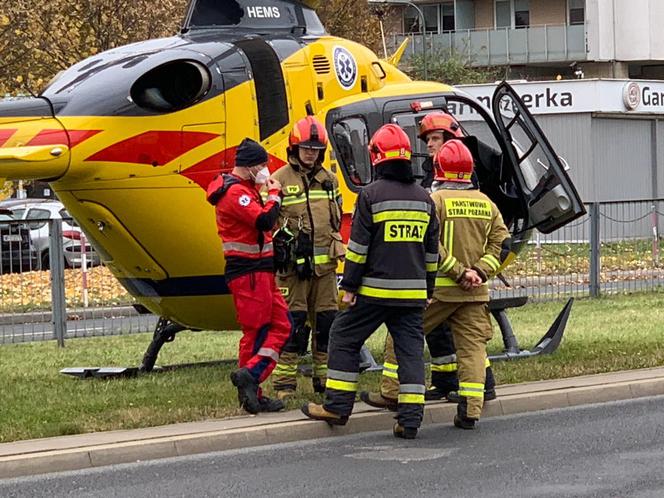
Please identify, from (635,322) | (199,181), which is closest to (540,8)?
(635,322)

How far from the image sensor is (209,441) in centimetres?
919

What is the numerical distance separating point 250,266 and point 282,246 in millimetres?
594

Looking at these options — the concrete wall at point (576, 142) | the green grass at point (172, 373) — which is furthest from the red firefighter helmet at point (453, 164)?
the concrete wall at point (576, 142)

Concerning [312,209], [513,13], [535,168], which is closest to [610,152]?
[513,13]

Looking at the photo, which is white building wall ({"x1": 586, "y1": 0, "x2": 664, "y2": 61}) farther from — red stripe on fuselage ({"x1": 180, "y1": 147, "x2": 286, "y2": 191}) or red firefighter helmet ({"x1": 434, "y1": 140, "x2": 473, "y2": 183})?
red firefighter helmet ({"x1": 434, "y1": 140, "x2": 473, "y2": 183})

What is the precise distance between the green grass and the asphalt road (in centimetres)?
99

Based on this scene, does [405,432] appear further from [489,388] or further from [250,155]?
[250,155]

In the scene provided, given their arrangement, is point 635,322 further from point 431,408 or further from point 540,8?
point 540,8

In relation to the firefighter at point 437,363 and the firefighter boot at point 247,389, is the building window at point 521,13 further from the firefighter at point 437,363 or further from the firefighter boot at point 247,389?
the firefighter boot at point 247,389

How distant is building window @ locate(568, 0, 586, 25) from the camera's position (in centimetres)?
5350

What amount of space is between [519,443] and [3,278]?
829cm

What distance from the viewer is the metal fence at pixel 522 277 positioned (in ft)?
53.0

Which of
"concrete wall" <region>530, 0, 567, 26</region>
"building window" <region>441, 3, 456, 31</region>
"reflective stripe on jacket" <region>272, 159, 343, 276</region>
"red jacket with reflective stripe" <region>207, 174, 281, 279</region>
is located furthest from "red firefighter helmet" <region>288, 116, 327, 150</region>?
"building window" <region>441, 3, 456, 31</region>

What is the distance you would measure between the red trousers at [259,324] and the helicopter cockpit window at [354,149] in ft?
7.34
